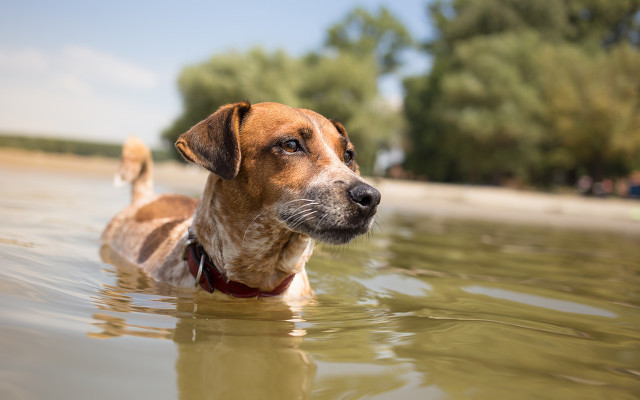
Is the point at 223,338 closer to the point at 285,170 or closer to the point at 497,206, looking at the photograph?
the point at 285,170

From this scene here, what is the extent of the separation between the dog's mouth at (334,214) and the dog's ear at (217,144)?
54 cm

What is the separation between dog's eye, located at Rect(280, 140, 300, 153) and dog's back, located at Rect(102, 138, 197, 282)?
5.70ft

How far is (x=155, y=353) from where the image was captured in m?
2.58

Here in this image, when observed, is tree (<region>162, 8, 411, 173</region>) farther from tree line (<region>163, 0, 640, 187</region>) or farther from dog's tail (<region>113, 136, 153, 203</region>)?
dog's tail (<region>113, 136, 153, 203</region>)

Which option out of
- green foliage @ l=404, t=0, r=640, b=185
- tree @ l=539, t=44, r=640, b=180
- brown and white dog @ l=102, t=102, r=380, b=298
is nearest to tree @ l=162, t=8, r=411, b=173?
green foliage @ l=404, t=0, r=640, b=185

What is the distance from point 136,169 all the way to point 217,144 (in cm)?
358

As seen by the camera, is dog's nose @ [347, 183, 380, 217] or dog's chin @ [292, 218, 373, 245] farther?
dog's chin @ [292, 218, 373, 245]

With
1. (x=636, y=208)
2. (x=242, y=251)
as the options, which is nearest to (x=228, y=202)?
→ (x=242, y=251)

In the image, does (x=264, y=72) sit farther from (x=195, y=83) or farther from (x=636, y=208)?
(x=636, y=208)

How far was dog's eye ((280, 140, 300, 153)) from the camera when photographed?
4035mm

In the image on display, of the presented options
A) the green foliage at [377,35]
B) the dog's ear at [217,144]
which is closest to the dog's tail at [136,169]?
the dog's ear at [217,144]

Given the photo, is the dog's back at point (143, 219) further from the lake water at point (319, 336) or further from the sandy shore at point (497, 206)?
the sandy shore at point (497, 206)

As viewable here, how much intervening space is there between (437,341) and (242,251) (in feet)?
5.50

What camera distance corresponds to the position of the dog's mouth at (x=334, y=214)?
3.69 metres
